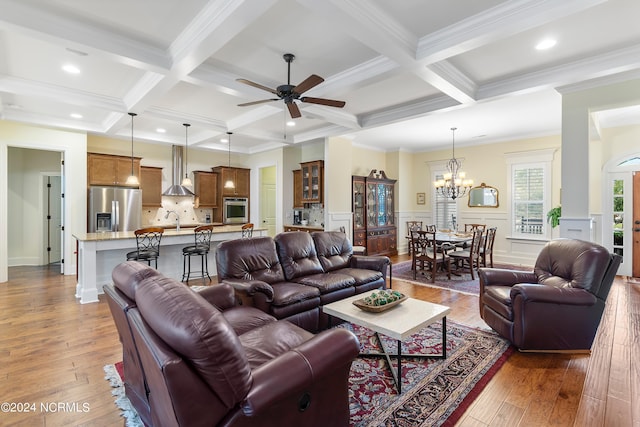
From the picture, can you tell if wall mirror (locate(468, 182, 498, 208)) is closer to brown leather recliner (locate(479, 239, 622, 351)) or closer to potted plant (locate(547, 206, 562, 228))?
potted plant (locate(547, 206, 562, 228))

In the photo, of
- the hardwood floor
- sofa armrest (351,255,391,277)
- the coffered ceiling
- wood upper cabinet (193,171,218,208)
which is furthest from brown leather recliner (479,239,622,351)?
wood upper cabinet (193,171,218,208)

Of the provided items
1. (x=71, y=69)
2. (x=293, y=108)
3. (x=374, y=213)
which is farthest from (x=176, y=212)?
(x=293, y=108)

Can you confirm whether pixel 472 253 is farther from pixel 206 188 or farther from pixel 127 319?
pixel 206 188

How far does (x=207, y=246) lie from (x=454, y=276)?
4442mm

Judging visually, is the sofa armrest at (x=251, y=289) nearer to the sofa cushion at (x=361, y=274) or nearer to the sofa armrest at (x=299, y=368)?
the sofa cushion at (x=361, y=274)

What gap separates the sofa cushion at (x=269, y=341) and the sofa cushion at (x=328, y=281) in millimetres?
1132

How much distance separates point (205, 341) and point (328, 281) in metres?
2.34

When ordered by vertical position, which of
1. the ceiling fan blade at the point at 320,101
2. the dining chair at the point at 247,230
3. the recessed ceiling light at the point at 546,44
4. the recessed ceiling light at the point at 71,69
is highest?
the recessed ceiling light at the point at 546,44

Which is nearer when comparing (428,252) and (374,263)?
(374,263)

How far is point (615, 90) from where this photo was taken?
3.80m

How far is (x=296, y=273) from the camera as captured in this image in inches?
146

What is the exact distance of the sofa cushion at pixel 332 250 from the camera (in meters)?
4.16

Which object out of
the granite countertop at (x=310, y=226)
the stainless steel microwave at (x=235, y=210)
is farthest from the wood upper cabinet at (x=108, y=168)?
the granite countertop at (x=310, y=226)

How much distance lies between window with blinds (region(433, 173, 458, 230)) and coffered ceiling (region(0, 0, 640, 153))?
294 cm
